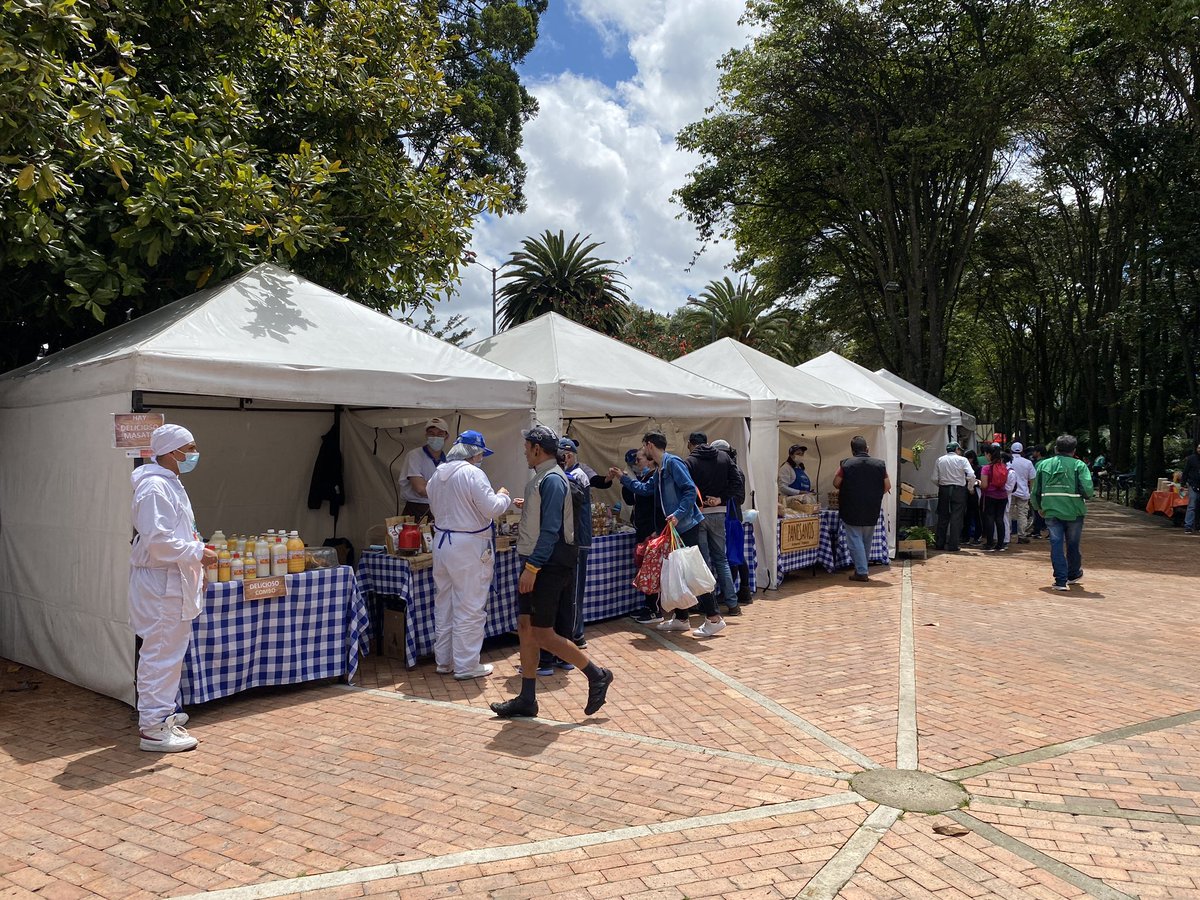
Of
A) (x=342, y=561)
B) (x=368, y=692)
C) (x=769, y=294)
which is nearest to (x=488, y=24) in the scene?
(x=769, y=294)

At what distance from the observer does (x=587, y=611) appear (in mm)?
8336

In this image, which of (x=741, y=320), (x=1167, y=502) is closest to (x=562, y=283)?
(x=741, y=320)

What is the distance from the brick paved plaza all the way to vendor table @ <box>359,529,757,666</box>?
1.05ft

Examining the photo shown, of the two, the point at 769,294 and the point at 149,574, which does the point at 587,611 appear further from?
the point at 769,294

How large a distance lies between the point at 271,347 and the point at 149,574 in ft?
6.40

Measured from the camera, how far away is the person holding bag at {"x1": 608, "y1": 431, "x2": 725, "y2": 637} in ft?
25.4

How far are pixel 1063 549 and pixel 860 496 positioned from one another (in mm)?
2564

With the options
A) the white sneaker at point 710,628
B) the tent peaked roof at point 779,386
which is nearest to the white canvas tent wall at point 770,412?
the tent peaked roof at point 779,386

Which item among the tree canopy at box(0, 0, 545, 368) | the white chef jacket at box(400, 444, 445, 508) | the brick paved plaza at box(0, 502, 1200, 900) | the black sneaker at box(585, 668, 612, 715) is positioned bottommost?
the brick paved plaza at box(0, 502, 1200, 900)

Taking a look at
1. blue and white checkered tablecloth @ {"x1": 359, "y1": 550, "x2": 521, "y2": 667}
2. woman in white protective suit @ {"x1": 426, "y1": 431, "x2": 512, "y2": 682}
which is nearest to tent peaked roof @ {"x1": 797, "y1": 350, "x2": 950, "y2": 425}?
blue and white checkered tablecloth @ {"x1": 359, "y1": 550, "x2": 521, "y2": 667}

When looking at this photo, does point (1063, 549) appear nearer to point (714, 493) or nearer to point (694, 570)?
point (714, 493)

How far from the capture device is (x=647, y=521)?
843cm

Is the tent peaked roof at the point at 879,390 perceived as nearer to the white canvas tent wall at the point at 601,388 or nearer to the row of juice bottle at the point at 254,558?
the white canvas tent wall at the point at 601,388

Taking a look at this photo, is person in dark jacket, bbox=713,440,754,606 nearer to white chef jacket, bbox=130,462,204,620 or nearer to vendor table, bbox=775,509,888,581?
vendor table, bbox=775,509,888,581
